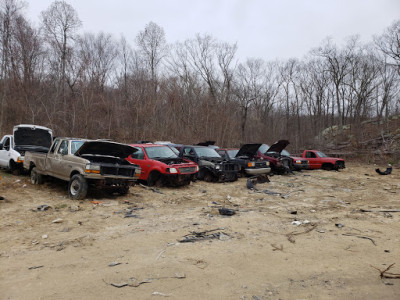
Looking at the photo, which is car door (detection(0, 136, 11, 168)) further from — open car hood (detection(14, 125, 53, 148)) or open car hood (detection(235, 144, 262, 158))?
open car hood (detection(235, 144, 262, 158))

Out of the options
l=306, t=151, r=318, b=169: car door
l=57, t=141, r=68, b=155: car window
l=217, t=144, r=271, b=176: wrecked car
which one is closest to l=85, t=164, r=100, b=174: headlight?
l=57, t=141, r=68, b=155: car window

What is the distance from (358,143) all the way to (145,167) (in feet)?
84.5

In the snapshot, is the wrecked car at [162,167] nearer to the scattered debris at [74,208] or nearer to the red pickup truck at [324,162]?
Result: the scattered debris at [74,208]

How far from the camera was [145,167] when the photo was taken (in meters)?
10.5

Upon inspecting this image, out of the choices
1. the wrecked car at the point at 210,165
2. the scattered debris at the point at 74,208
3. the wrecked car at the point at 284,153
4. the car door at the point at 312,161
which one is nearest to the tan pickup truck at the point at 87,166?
the scattered debris at the point at 74,208

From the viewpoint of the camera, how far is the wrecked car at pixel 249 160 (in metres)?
13.1

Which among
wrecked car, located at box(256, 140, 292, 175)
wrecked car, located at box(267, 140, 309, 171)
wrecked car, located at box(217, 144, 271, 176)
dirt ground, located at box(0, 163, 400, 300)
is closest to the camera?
dirt ground, located at box(0, 163, 400, 300)

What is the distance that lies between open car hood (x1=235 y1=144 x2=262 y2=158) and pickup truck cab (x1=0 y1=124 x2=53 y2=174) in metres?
9.38

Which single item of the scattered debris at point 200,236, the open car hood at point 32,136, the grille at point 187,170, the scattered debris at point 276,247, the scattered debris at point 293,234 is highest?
the open car hood at point 32,136

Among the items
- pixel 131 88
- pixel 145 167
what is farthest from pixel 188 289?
pixel 131 88

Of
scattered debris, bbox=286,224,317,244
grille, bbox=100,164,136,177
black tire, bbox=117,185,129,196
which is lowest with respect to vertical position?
scattered debris, bbox=286,224,317,244

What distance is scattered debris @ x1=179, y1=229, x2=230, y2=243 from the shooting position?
4.87 meters

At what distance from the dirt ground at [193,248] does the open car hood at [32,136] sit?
4302 millimetres

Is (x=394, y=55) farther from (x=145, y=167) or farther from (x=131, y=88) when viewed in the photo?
(x=145, y=167)
